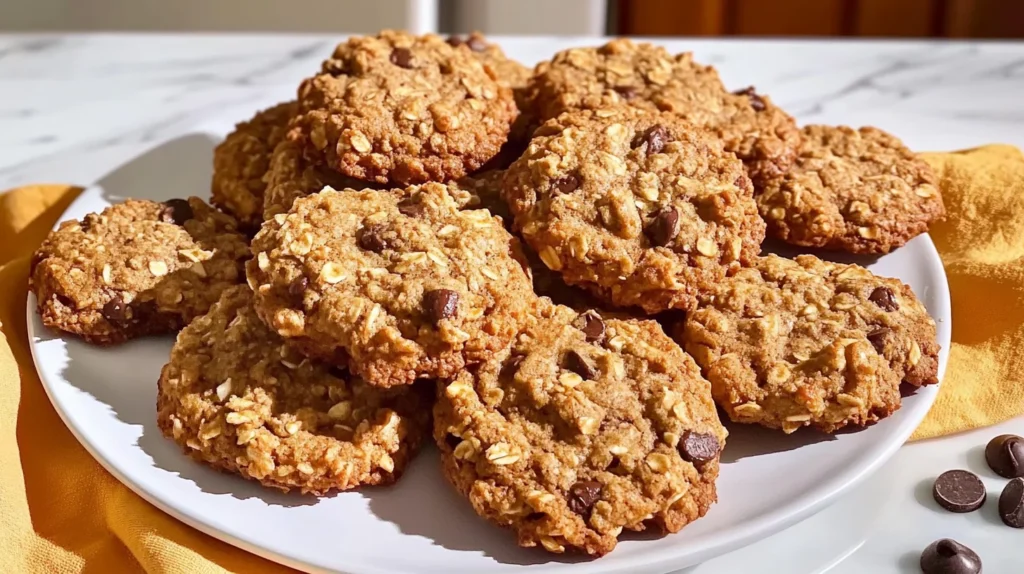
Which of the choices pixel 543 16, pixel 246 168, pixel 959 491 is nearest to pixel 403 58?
pixel 246 168


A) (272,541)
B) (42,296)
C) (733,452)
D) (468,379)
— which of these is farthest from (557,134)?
(42,296)

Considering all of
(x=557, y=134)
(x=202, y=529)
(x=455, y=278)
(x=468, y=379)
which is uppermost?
(x=557, y=134)

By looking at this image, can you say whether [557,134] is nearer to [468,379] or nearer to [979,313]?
[468,379]

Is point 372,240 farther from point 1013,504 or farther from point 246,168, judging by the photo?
point 1013,504

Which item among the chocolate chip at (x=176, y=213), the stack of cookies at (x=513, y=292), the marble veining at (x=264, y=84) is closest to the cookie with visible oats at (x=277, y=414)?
the stack of cookies at (x=513, y=292)

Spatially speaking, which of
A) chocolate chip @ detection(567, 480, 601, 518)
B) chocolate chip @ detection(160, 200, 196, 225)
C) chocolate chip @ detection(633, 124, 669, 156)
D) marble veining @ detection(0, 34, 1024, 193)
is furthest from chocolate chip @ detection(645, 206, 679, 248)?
marble veining @ detection(0, 34, 1024, 193)

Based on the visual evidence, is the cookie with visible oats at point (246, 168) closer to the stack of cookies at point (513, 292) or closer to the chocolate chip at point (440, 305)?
the stack of cookies at point (513, 292)
